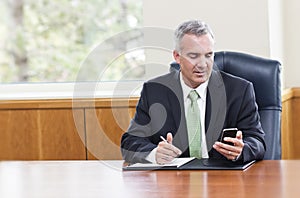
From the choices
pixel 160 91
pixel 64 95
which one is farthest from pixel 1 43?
pixel 160 91

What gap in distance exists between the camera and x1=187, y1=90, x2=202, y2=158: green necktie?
10.0 feet

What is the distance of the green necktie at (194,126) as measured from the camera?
3051 millimetres

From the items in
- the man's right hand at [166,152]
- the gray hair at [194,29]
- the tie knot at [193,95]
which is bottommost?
the man's right hand at [166,152]

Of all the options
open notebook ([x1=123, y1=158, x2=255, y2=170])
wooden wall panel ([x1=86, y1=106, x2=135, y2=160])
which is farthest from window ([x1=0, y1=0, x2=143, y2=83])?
open notebook ([x1=123, y1=158, x2=255, y2=170])

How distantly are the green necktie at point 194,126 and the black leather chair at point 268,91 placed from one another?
31cm

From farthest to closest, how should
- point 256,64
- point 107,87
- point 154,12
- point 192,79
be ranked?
point 107,87
point 154,12
point 256,64
point 192,79

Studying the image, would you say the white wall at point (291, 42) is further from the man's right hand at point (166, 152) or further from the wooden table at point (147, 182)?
the man's right hand at point (166, 152)

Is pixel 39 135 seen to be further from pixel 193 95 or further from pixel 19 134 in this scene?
pixel 193 95

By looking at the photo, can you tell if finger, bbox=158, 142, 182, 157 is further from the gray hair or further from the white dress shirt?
the gray hair

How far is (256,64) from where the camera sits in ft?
10.6

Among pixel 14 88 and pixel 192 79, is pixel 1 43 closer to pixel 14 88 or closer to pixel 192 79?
pixel 14 88

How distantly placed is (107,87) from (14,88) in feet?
2.17

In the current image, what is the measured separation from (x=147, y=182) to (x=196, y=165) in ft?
1.00

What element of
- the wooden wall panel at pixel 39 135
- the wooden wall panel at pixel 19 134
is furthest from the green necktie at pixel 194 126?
the wooden wall panel at pixel 19 134
